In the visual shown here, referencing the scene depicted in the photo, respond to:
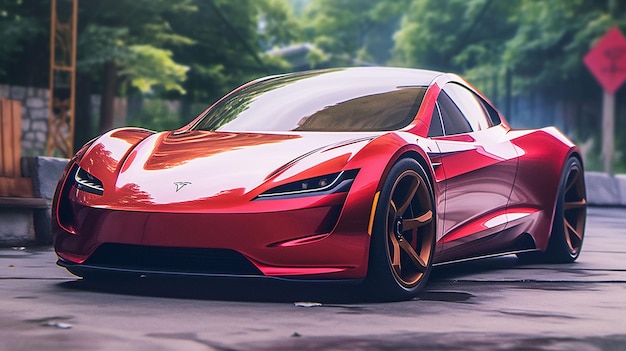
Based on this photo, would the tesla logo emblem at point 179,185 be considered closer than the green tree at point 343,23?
Yes

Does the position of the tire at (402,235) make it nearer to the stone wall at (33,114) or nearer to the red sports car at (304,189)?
the red sports car at (304,189)

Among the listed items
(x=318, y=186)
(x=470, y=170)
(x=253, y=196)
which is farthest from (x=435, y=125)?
(x=253, y=196)

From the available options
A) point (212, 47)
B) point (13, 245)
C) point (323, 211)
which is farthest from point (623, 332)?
point (212, 47)

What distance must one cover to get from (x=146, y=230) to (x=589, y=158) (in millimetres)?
29572

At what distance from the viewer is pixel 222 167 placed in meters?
6.09

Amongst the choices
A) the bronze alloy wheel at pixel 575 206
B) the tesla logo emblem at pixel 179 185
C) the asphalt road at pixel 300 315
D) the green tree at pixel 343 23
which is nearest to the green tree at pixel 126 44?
the bronze alloy wheel at pixel 575 206

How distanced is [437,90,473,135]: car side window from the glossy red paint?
0.20 m

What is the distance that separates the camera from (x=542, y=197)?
8.41 meters

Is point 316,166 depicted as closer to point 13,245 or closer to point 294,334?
point 294,334

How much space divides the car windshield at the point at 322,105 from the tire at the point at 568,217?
6.00 feet

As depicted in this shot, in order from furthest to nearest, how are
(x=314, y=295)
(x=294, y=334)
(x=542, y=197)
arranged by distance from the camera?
(x=542, y=197) < (x=314, y=295) < (x=294, y=334)

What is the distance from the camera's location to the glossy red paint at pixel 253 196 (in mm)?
5773

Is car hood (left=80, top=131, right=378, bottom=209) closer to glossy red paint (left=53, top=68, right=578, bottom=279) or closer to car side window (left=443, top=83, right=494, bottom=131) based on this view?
glossy red paint (left=53, top=68, right=578, bottom=279)

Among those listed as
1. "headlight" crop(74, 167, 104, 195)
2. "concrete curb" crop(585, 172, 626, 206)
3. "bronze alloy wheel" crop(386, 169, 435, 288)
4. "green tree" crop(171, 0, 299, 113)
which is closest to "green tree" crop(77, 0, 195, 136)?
"green tree" crop(171, 0, 299, 113)
